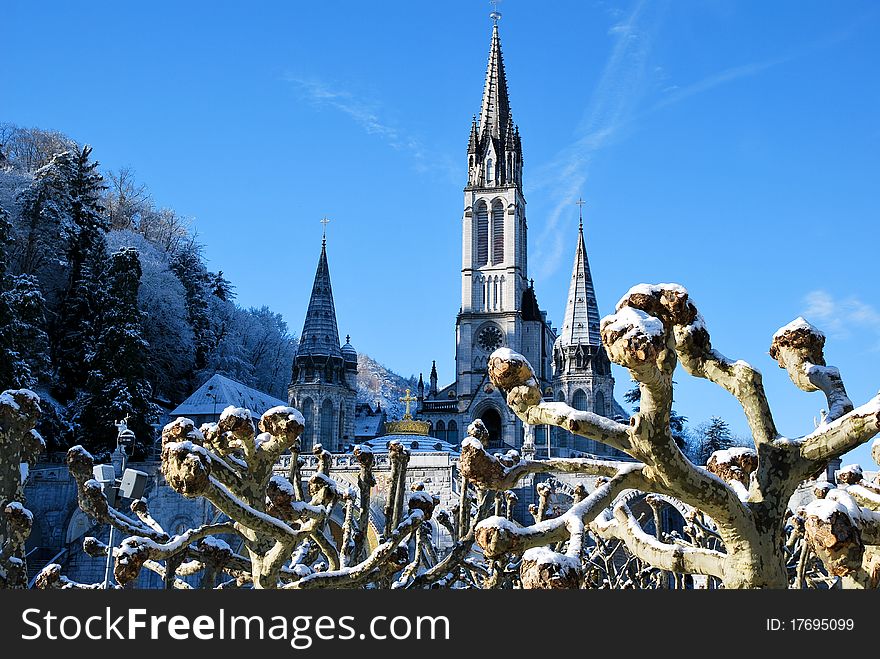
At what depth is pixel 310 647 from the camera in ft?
21.2

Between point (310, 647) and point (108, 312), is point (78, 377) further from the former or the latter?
point (310, 647)

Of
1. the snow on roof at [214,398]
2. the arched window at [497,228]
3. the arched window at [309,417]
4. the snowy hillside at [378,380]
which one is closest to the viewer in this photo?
the snow on roof at [214,398]

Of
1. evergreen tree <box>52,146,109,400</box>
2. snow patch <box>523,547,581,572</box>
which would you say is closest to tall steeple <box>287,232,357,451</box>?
evergreen tree <box>52,146,109,400</box>

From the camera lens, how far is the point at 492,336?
64.8 m

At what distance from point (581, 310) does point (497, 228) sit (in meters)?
8.25

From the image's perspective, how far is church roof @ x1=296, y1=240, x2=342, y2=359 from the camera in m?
56.7

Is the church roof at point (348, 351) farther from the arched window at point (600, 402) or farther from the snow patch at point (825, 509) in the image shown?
the snow patch at point (825, 509)

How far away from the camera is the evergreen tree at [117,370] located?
41750 mm

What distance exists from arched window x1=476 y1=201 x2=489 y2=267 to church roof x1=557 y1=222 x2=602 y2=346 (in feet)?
19.3

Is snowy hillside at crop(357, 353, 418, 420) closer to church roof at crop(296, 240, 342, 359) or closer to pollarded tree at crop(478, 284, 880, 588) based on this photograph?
church roof at crop(296, 240, 342, 359)

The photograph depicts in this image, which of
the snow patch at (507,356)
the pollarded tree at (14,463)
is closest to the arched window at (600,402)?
the pollarded tree at (14,463)

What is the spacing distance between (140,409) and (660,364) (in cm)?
4000

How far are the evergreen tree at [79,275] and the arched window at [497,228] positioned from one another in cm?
2458

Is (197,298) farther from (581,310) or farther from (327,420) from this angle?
(581,310)
